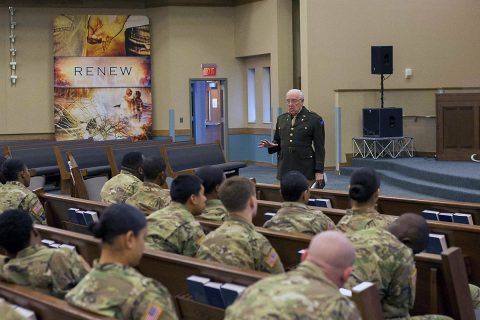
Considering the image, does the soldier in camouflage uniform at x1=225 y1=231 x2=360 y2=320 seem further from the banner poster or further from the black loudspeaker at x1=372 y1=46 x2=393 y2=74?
the banner poster

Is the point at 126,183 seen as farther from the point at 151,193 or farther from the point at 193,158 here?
the point at 193,158

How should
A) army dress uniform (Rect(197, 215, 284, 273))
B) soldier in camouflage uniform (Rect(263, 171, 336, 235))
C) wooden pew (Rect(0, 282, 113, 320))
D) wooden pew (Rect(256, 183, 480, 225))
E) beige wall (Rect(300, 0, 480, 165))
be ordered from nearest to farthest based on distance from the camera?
1. wooden pew (Rect(0, 282, 113, 320))
2. army dress uniform (Rect(197, 215, 284, 273))
3. soldier in camouflage uniform (Rect(263, 171, 336, 235))
4. wooden pew (Rect(256, 183, 480, 225))
5. beige wall (Rect(300, 0, 480, 165))

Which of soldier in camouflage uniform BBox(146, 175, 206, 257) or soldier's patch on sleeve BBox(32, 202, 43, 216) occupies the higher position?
soldier in camouflage uniform BBox(146, 175, 206, 257)

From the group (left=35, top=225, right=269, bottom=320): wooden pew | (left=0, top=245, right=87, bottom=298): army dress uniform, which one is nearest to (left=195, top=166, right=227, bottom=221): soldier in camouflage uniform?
(left=35, top=225, right=269, bottom=320): wooden pew

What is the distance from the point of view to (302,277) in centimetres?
222

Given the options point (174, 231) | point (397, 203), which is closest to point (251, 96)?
point (397, 203)

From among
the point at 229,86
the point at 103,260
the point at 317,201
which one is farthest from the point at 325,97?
the point at 103,260

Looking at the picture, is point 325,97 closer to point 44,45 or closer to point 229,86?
point 229,86

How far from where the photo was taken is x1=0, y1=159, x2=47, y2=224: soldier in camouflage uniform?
5.68 metres

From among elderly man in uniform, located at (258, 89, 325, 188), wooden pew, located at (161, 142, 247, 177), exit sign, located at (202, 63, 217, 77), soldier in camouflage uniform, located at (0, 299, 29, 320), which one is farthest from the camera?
exit sign, located at (202, 63, 217, 77)

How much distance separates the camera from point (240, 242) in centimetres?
350

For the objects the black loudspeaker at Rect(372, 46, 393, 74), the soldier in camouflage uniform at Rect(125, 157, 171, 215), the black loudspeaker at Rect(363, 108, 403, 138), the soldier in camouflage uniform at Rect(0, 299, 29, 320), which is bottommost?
the soldier in camouflage uniform at Rect(0, 299, 29, 320)

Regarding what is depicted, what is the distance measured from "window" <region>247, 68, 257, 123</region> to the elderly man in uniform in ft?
28.1

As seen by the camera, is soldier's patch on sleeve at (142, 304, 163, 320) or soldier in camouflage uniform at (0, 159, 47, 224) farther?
soldier in camouflage uniform at (0, 159, 47, 224)
